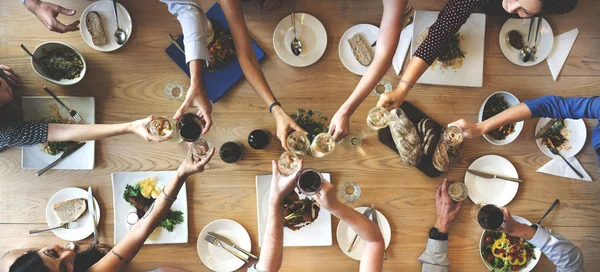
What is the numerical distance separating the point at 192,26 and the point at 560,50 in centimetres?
209

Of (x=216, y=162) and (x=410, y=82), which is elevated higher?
(x=410, y=82)

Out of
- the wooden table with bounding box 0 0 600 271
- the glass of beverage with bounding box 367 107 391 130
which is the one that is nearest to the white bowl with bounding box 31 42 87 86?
the wooden table with bounding box 0 0 600 271

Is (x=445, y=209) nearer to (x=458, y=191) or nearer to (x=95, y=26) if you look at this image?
(x=458, y=191)

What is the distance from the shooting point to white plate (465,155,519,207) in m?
2.21

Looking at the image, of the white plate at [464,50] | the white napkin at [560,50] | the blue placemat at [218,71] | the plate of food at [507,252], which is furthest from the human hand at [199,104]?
the white napkin at [560,50]

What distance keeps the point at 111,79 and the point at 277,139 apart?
1.01m

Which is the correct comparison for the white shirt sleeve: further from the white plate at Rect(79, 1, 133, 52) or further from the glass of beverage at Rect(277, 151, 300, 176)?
the glass of beverage at Rect(277, 151, 300, 176)

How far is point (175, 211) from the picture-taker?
7.05ft

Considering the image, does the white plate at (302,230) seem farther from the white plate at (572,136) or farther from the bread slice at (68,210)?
the white plate at (572,136)

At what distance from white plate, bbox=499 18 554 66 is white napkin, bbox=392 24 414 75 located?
1.77 feet

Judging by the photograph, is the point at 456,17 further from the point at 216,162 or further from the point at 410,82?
the point at 216,162

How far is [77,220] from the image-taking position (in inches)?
84.7

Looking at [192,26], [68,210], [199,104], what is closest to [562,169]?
[199,104]

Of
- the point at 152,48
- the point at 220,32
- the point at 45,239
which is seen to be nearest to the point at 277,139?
the point at 220,32
